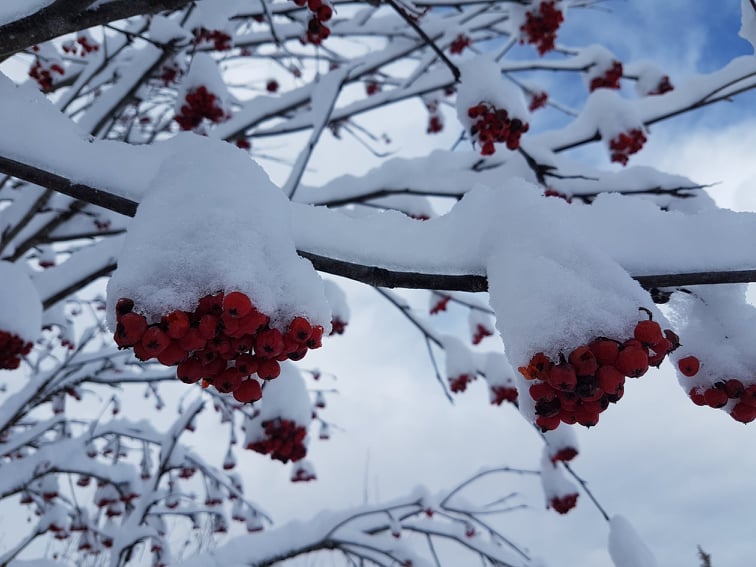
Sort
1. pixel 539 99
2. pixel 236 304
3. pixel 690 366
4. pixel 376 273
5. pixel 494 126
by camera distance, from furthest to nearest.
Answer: pixel 539 99
pixel 494 126
pixel 690 366
pixel 376 273
pixel 236 304

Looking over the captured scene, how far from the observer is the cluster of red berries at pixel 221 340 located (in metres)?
1.01

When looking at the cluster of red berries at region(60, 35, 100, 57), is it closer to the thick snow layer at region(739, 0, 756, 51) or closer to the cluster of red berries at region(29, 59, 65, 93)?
the cluster of red berries at region(29, 59, 65, 93)

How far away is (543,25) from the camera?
4.12m

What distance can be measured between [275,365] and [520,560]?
4.27 meters

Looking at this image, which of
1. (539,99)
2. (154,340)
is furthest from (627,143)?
(154,340)

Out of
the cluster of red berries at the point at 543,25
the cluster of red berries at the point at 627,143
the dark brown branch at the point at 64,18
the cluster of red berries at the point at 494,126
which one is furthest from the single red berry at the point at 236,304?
the cluster of red berries at the point at 543,25

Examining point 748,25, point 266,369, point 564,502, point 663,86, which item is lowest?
point 564,502

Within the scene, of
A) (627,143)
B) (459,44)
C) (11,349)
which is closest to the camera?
(11,349)

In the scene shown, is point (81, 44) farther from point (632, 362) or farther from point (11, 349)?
point (632, 362)

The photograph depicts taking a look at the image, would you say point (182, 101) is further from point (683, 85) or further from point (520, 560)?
point (520, 560)

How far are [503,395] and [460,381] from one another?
0.44 meters

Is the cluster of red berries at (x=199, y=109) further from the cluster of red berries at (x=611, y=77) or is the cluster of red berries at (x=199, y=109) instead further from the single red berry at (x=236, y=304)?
the cluster of red berries at (x=611, y=77)

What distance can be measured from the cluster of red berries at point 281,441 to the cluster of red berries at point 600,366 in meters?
2.36

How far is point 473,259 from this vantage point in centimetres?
128
